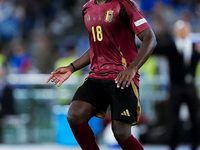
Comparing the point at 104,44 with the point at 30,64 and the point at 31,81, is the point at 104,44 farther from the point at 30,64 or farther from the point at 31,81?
the point at 30,64

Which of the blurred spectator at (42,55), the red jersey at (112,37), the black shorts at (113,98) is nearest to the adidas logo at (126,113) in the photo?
the black shorts at (113,98)

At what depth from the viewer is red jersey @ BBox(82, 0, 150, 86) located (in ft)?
13.4

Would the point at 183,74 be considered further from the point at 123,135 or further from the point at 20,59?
the point at 20,59

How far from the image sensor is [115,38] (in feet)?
13.6

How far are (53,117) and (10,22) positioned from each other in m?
5.09

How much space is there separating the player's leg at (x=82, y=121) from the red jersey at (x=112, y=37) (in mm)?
356

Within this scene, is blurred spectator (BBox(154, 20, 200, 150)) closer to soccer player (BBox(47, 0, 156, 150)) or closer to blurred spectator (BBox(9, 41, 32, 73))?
soccer player (BBox(47, 0, 156, 150))

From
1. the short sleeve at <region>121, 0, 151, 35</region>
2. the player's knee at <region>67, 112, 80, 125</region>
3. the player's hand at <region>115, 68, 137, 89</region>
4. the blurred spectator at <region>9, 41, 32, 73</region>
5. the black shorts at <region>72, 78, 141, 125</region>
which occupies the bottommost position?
the player's knee at <region>67, 112, 80, 125</region>

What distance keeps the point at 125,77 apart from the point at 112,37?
552 mm

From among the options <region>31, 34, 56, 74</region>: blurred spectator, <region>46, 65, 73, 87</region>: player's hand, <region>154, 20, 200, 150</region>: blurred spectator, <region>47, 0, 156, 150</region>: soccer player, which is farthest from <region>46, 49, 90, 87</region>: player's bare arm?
<region>31, 34, 56, 74</region>: blurred spectator

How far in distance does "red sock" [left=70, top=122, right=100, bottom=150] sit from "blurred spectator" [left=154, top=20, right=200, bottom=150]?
357 centimetres

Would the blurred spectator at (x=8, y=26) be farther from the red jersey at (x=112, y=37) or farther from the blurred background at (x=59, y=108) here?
the red jersey at (x=112, y=37)

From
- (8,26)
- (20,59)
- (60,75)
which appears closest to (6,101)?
(20,59)

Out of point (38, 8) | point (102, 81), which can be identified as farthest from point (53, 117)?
point (38, 8)
